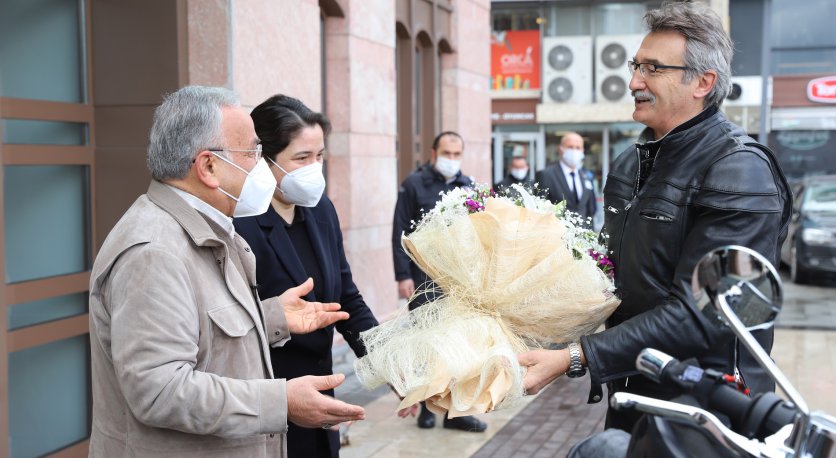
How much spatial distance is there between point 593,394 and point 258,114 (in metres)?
1.92

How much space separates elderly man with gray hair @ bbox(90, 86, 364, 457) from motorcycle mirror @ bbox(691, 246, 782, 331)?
1342 mm

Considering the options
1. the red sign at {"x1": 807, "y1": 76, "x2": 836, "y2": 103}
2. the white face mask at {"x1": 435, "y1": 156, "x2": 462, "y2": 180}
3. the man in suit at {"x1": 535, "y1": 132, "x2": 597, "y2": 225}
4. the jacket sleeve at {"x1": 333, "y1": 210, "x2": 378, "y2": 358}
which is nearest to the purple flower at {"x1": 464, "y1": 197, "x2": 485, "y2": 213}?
the jacket sleeve at {"x1": 333, "y1": 210, "x2": 378, "y2": 358}

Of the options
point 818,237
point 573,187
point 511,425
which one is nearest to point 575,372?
point 511,425

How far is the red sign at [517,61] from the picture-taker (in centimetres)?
3175

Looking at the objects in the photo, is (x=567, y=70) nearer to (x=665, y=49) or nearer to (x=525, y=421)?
(x=525, y=421)

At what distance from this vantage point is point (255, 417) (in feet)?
8.56

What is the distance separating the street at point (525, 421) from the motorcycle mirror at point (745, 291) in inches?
187

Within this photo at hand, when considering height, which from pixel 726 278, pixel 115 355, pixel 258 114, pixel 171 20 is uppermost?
pixel 171 20

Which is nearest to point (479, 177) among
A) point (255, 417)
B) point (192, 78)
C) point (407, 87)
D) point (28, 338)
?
point (407, 87)

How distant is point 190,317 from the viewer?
255 cm

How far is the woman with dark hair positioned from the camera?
3.78 m

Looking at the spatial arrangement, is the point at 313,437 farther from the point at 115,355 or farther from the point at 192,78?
the point at 192,78

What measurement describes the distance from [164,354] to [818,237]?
591 inches

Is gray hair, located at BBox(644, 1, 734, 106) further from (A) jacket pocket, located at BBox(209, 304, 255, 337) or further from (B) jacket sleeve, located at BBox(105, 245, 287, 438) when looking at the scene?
(B) jacket sleeve, located at BBox(105, 245, 287, 438)
